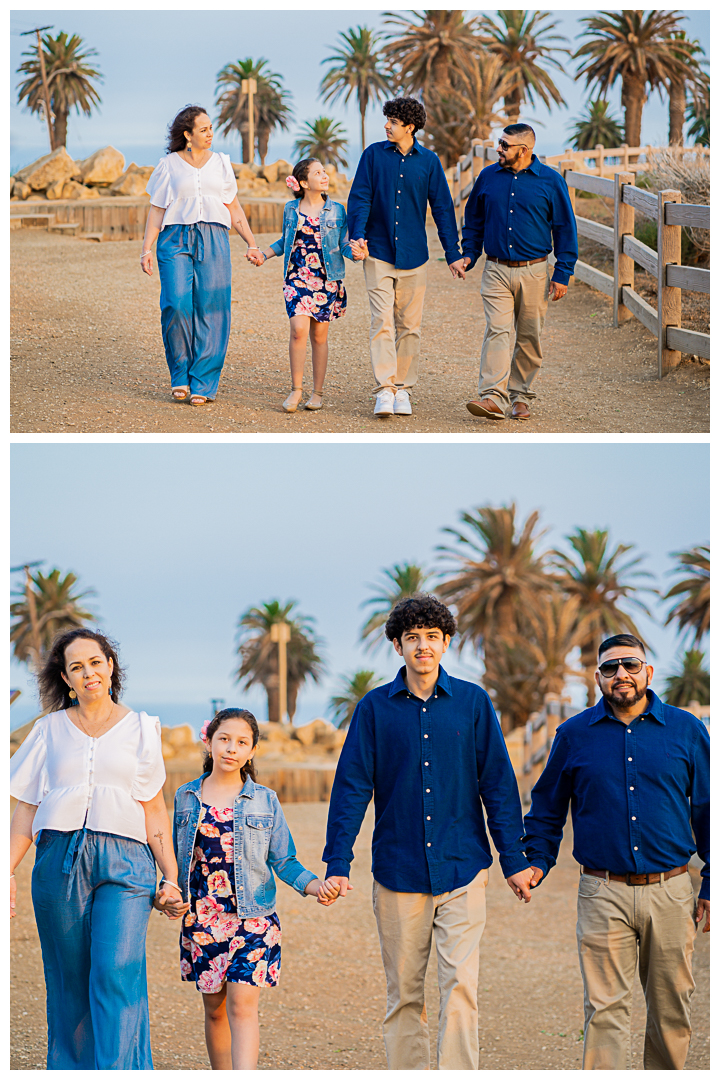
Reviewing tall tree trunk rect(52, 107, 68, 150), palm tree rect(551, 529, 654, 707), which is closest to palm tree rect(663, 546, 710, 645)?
palm tree rect(551, 529, 654, 707)

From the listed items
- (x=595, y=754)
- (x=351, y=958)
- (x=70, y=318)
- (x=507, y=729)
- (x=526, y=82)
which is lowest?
(x=507, y=729)

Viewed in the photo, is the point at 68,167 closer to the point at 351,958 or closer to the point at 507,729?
the point at 507,729

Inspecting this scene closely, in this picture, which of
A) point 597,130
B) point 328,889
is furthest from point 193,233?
point 597,130

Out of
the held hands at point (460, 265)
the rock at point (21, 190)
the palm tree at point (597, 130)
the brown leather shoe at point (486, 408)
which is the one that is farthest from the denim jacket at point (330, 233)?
the palm tree at point (597, 130)

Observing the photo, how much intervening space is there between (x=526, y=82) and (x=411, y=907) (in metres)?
32.1

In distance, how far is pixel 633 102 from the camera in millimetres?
32031

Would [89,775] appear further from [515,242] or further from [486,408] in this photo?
[515,242]

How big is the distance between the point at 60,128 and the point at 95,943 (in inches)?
1220

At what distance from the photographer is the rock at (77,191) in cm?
2386

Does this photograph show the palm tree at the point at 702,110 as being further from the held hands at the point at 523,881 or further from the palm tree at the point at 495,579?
the held hands at the point at 523,881

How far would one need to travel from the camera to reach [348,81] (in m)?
35.9

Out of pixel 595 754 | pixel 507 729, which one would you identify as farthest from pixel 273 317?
pixel 507 729

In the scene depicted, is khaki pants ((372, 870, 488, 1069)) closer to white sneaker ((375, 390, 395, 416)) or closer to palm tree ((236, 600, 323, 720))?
white sneaker ((375, 390, 395, 416))

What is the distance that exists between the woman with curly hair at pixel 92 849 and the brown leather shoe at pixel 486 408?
402 cm
